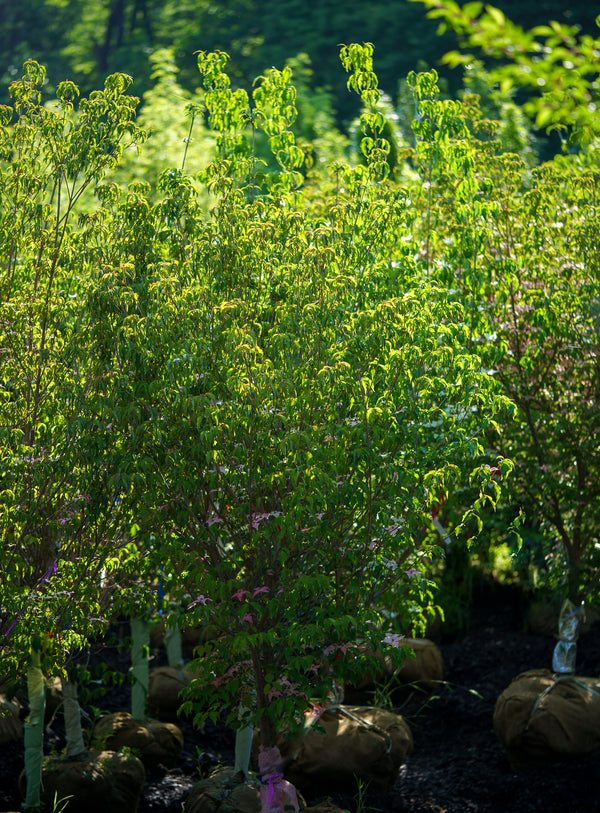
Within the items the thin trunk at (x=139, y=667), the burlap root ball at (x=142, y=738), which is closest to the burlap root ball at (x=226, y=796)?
the burlap root ball at (x=142, y=738)

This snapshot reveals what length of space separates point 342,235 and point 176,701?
748 cm

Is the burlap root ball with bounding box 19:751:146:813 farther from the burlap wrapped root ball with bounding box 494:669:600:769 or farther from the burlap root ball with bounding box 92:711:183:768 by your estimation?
the burlap wrapped root ball with bounding box 494:669:600:769

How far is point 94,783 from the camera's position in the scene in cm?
874

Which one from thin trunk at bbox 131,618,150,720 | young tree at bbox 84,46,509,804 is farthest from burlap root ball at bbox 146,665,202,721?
young tree at bbox 84,46,509,804

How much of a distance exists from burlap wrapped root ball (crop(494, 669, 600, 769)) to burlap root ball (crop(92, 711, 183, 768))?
387cm

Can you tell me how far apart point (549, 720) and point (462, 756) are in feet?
5.35

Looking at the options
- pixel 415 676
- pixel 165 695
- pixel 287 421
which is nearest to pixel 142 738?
pixel 165 695

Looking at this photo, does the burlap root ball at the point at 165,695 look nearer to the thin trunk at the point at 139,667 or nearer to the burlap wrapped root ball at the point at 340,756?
the thin trunk at the point at 139,667

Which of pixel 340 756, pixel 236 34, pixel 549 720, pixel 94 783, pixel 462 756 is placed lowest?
pixel 462 756

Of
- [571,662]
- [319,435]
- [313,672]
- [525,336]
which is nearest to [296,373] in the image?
[319,435]

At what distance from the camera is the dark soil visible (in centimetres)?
941

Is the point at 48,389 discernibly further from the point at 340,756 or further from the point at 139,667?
the point at 139,667

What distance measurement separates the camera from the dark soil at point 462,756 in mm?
9406

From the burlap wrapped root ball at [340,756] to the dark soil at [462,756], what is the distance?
0.17 meters
